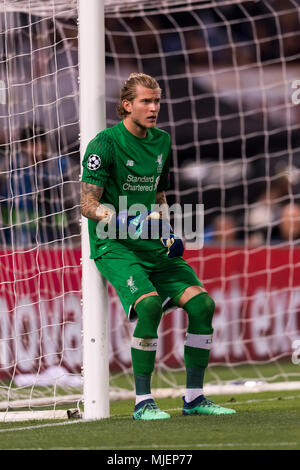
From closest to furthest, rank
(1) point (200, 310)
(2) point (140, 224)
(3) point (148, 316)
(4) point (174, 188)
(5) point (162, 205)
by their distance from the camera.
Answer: (3) point (148, 316), (2) point (140, 224), (1) point (200, 310), (5) point (162, 205), (4) point (174, 188)

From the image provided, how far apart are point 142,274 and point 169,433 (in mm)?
997

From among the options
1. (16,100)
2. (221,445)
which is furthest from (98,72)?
(16,100)

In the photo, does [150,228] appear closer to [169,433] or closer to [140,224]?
Result: [140,224]

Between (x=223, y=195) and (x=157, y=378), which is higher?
(x=223, y=195)

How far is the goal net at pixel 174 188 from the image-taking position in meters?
8.01

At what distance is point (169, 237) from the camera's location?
529 cm

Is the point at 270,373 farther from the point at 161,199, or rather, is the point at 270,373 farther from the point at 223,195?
the point at 161,199

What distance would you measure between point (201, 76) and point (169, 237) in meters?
6.94

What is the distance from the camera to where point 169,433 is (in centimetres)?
444

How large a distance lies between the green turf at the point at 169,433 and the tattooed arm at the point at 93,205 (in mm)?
1004

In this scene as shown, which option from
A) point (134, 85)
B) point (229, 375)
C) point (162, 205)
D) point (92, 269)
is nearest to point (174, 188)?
point (229, 375)

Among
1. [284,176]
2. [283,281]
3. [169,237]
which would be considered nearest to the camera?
[169,237]

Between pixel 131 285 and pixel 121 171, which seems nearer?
pixel 131 285

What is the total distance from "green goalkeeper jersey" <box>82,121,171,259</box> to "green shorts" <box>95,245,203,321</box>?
0.05 m
